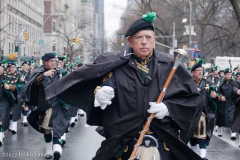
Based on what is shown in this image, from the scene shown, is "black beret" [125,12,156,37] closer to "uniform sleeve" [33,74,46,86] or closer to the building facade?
"uniform sleeve" [33,74,46,86]

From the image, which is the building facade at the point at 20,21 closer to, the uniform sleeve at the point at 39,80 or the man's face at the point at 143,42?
the uniform sleeve at the point at 39,80

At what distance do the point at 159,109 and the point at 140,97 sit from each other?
0.80ft

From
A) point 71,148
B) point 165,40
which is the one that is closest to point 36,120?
point 71,148

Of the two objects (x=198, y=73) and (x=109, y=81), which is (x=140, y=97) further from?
(x=198, y=73)

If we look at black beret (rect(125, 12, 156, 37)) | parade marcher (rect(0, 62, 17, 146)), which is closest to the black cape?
black beret (rect(125, 12, 156, 37))

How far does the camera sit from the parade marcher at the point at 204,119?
7250 mm

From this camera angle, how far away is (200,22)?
35.2m

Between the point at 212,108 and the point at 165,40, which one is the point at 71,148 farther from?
the point at 165,40

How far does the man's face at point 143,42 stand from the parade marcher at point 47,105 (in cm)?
377

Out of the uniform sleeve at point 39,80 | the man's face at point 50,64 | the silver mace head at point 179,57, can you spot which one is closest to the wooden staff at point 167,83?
the silver mace head at point 179,57

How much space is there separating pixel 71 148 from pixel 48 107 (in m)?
1.61

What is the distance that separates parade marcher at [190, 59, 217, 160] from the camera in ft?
23.8

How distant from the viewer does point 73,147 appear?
8.91 m

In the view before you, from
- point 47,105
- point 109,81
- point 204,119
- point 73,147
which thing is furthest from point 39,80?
point 109,81
